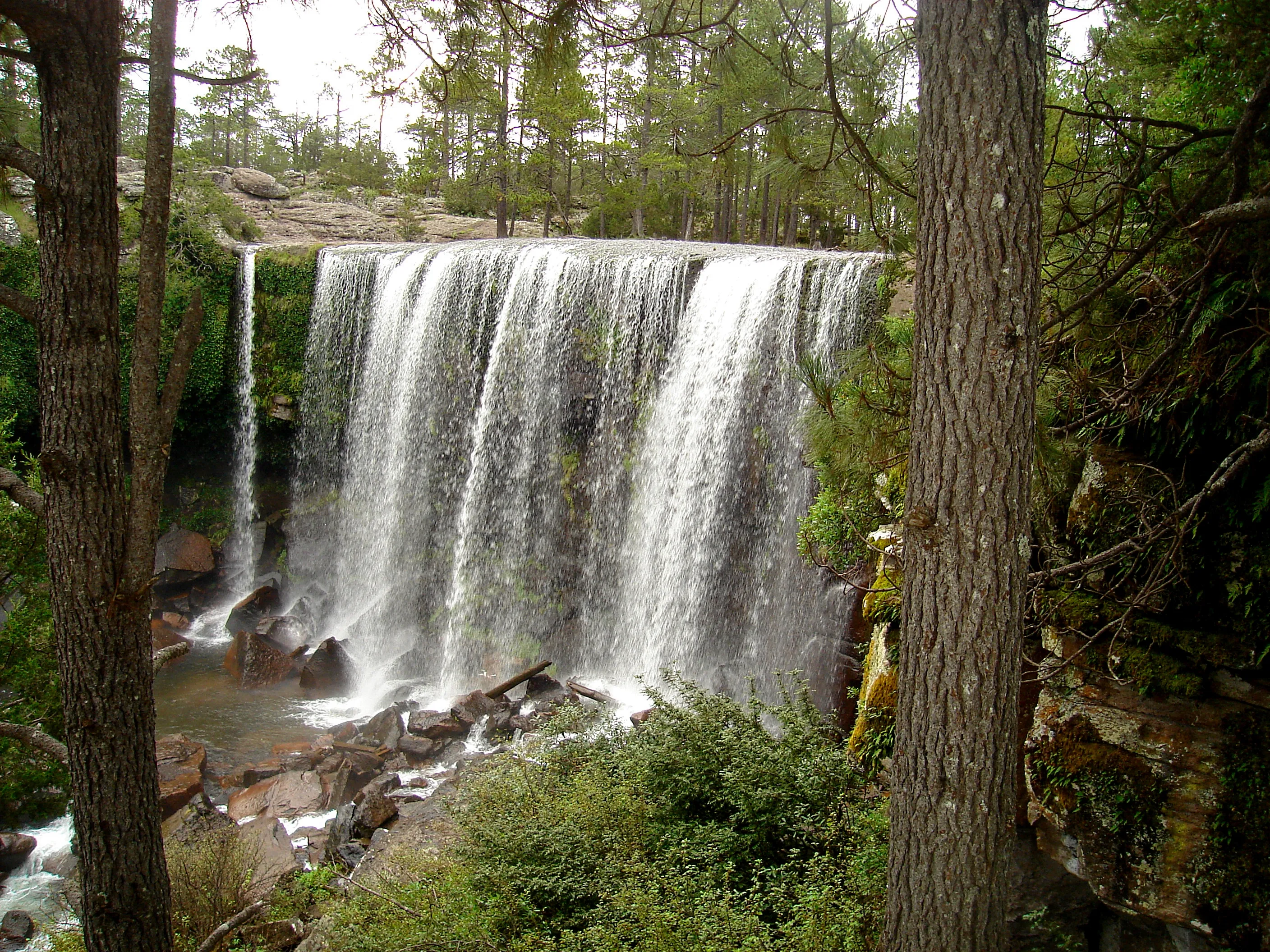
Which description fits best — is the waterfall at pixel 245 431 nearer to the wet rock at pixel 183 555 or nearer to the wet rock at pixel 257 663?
the wet rock at pixel 183 555

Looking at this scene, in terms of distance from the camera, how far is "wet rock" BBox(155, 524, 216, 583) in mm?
13758

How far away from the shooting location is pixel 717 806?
4730mm

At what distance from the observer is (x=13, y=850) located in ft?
23.9

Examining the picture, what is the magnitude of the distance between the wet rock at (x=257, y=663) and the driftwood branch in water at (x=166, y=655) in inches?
316

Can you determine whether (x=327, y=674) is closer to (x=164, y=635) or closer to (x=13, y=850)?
(x=164, y=635)

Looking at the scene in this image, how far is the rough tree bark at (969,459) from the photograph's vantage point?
2.49 meters

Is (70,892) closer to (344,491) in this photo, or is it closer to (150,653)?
(150,653)

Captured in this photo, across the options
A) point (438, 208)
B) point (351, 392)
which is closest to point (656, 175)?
point (438, 208)

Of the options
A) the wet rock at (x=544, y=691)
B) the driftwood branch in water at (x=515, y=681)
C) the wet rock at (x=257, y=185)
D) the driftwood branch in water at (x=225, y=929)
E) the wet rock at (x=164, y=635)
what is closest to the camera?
the driftwood branch in water at (x=225, y=929)

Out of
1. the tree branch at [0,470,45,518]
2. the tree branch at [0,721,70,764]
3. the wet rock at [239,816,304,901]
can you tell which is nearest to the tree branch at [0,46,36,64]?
the tree branch at [0,470,45,518]

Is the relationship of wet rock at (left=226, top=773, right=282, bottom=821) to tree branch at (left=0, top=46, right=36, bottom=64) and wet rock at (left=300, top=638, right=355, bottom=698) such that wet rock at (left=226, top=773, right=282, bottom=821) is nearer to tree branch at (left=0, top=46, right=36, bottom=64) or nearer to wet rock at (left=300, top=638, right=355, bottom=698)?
wet rock at (left=300, top=638, right=355, bottom=698)

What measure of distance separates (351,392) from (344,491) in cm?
172

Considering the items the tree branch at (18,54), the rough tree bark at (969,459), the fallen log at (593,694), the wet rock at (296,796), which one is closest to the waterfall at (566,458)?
the fallen log at (593,694)

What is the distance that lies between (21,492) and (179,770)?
6.48 m
